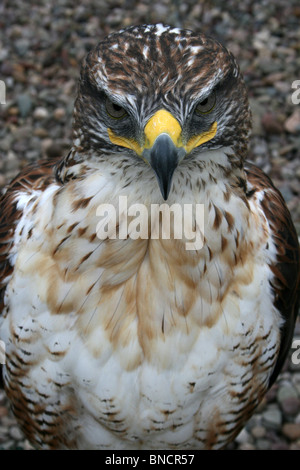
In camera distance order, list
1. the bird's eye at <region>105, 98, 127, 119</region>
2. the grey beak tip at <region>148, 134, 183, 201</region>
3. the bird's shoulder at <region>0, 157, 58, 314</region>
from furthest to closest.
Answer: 1. the bird's shoulder at <region>0, 157, 58, 314</region>
2. the bird's eye at <region>105, 98, 127, 119</region>
3. the grey beak tip at <region>148, 134, 183, 201</region>

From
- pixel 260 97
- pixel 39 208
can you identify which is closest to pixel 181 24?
pixel 260 97

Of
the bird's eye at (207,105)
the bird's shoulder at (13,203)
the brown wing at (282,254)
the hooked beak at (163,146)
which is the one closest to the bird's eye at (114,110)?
the hooked beak at (163,146)

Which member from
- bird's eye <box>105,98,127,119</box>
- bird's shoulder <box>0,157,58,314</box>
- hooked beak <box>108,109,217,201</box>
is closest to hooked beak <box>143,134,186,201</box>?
hooked beak <box>108,109,217,201</box>

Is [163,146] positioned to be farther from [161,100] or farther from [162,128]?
[161,100]

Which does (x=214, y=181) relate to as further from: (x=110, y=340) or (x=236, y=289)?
(x=110, y=340)

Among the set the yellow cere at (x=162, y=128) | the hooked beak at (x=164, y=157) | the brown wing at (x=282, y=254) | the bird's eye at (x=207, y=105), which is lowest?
the brown wing at (x=282, y=254)

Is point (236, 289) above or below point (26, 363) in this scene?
above

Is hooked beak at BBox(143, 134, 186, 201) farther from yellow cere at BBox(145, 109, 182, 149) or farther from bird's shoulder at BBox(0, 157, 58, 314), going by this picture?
bird's shoulder at BBox(0, 157, 58, 314)

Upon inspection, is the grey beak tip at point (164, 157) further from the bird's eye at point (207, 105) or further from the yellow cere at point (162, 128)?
the bird's eye at point (207, 105)
